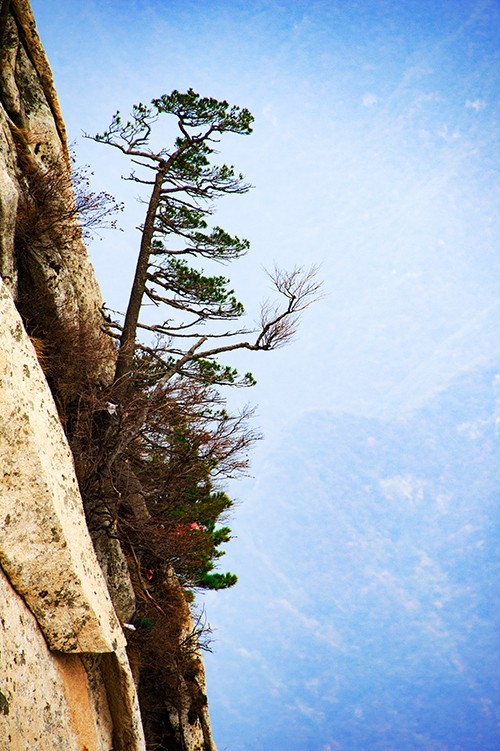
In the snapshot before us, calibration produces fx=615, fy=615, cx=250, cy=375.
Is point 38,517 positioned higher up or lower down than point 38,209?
lower down

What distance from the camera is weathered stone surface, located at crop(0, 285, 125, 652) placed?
20.9 ft

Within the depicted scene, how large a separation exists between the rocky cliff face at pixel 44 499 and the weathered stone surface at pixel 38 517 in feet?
0.04

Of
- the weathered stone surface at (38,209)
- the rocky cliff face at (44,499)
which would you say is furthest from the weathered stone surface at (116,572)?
the weathered stone surface at (38,209)

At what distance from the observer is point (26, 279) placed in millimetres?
10148

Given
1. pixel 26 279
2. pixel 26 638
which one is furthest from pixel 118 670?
pixel 26 279

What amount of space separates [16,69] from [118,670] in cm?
1019

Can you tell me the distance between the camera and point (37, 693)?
6203mm

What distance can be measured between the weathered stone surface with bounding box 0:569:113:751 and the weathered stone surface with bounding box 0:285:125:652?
219mm

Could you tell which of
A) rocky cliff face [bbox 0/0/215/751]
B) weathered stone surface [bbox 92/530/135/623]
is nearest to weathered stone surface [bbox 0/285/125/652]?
rocky cliff face [bbox 0/0/215/751]

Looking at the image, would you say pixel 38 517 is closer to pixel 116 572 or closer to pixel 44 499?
pixel 44 499

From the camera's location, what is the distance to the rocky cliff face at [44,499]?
20.6 ft

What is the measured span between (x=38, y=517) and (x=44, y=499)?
0.19m

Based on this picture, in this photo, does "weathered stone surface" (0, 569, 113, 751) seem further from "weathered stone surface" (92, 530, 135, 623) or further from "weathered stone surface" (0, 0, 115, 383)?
"weathered stone surface" (0, 0, 115, 383)

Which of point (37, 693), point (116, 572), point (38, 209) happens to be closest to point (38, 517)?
point (37, 693)
